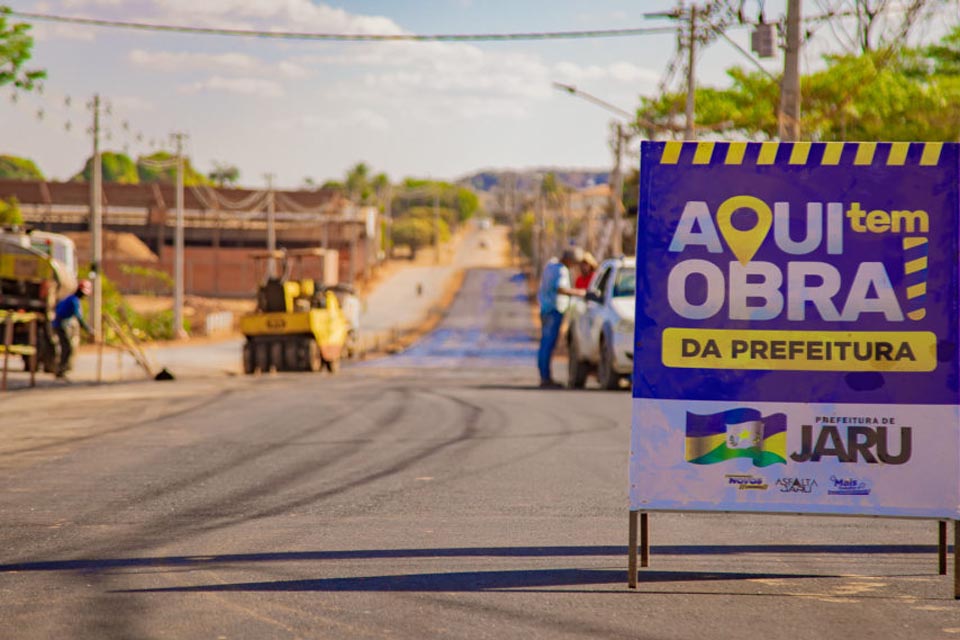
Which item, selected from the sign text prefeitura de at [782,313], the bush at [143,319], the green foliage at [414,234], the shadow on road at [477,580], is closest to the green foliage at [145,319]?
the bush at [143,319]

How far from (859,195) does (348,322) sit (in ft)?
112

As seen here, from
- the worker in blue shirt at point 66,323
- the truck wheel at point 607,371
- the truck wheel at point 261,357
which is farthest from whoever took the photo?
the truck wheel at point 261,357

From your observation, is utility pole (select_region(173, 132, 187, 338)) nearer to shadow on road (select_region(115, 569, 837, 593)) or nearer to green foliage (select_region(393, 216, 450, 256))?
shadow on road (select_region(115, 569, 837, 593))

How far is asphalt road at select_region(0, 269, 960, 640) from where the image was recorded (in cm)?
589

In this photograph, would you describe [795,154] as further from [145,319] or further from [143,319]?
[145,319]

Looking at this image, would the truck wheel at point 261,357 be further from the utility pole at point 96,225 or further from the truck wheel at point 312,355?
the utility pole at point 96,225

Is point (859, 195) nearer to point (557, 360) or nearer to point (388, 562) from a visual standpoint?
point (388, 562)

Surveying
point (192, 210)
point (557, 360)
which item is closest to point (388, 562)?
point (557, 360)

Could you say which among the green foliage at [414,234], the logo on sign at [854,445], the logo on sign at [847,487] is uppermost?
the green foliage at [414,234]

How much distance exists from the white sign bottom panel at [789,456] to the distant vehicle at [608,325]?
1322 cm

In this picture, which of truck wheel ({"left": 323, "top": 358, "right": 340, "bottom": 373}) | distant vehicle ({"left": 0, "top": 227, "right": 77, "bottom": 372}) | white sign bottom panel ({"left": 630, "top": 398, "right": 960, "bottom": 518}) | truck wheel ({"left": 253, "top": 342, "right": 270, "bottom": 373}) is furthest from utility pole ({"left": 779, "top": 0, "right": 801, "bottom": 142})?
white sign bottom panel ({"left": 630, "top": 398, "right": 960, "bottom": 518})

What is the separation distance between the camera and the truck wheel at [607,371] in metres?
21.2

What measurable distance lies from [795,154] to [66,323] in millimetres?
22010

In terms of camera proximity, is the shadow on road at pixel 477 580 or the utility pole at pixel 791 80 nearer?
the shadow on road at pixel 477 580
